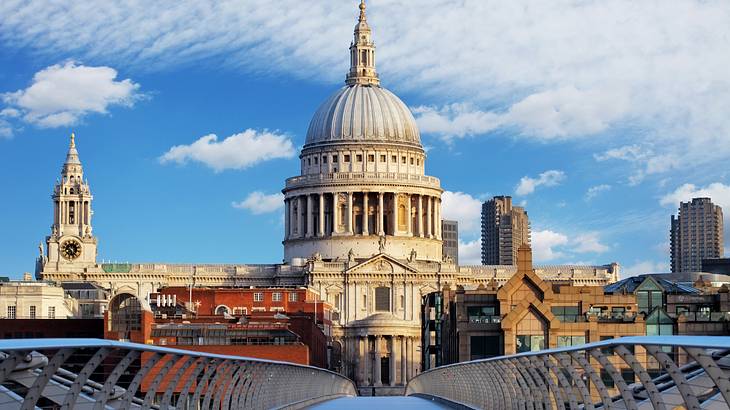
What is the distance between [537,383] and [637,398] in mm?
9085

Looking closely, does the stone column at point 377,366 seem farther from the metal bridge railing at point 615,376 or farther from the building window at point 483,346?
the metal bridge railing at point 615,376

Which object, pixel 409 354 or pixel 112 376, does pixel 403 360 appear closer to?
pixel 409 354

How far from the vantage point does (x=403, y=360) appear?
194 meters

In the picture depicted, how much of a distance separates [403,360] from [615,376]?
16965cm

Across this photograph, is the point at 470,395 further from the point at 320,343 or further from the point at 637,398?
the point at 320,343

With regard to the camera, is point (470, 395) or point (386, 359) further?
point (386, 359)

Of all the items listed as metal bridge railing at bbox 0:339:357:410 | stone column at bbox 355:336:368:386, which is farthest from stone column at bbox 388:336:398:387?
metal bridge railing at bbox 0:339:357:410

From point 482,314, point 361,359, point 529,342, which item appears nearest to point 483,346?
point 482,314

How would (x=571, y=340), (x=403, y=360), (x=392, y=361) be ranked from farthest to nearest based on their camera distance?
1. (x=403, y=360)
2. (x=392, y=361)
3. (x=571, y=340)

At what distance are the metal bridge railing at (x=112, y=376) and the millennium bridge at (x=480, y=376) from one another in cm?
2

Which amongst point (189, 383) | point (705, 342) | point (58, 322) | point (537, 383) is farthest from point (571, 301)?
point (705, 342)

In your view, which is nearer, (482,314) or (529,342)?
(529,342)

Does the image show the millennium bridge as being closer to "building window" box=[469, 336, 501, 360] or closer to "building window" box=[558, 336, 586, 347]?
"building window" box=[558, 336, 586, 347]

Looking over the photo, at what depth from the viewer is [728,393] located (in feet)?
67.7
